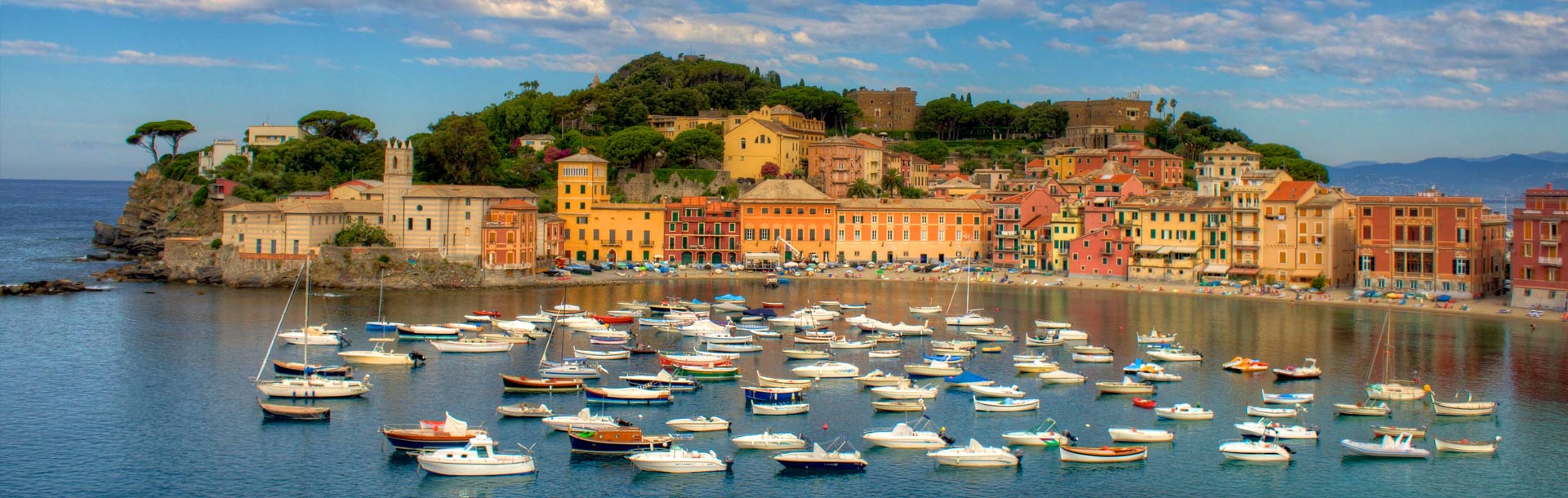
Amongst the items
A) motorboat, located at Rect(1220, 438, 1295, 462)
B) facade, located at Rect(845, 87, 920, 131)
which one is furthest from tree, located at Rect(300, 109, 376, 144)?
motorboat, located at Rect(1220, 438, 1295, 462)

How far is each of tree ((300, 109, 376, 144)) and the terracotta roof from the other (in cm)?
3023

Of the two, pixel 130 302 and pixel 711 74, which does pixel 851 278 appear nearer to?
pixel 130 302

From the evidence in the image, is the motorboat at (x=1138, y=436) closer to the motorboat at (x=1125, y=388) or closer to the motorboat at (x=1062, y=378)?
the motorboat at (x=1125, y=388)

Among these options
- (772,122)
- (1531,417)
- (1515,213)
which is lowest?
(1531,417)

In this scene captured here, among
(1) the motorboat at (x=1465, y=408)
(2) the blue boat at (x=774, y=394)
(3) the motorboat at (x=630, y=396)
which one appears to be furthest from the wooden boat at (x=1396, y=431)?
(3) the motorboat at (x=630, y=396)

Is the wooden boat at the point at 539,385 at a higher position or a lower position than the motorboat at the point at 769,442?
higher

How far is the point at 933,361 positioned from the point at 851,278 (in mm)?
28030

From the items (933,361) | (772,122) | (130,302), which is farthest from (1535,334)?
(130,302)

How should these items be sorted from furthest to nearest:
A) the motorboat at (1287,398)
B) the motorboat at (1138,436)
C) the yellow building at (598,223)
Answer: the yellow building at (598,223) < the motorboat at (1287,398) < the motorboat at (1138,436)

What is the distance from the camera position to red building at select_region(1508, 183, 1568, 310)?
A: 2048 inches

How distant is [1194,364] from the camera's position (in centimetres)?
4209

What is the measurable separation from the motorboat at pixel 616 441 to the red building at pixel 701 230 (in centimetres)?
4249

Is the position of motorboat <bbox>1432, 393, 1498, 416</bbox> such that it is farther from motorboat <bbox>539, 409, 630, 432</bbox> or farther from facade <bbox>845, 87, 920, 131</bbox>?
facade <bbox>845, 87, 920, 131</bbox>

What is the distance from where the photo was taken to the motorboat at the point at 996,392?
3600cm
